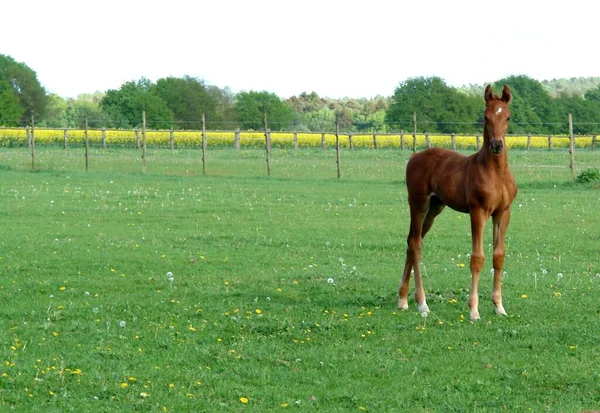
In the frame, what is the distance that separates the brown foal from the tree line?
57.8 meters

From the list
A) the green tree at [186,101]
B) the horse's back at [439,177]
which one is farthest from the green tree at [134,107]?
the horse's back at [439,177]

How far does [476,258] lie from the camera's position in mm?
11094

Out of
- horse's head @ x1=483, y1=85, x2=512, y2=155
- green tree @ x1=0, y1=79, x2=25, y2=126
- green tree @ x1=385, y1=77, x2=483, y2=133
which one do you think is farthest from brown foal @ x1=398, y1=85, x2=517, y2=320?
green tree @ x1=0, y1=79, x2=25, y2=126

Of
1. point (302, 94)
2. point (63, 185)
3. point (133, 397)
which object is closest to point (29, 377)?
point (133, 397)

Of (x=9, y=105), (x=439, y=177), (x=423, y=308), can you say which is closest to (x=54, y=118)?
(x=9, y=105)

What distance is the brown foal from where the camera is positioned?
426 inches

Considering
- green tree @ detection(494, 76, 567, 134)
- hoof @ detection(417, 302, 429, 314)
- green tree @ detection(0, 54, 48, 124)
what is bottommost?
hoof @ detection(417, 302, 429, 314)

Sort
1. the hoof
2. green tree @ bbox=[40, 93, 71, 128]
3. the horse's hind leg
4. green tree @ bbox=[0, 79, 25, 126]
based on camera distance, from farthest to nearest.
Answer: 1. green tree @ bbox=[40, 93, 71, 128]
2. green tree @ bbox=[0, 79, 25, 126]
3. the horse's hind leg
4. the hoof

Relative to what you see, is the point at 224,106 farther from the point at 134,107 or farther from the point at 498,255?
the point at 498,255

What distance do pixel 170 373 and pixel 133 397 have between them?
759mm

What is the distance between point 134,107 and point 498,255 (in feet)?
249

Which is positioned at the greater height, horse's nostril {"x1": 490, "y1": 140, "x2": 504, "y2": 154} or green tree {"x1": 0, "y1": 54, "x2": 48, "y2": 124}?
green tree {"x1": 0, "y1": 54, "x2": 48, "y2": 124}

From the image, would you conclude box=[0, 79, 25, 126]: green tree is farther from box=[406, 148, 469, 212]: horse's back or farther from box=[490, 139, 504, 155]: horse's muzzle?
box=[490, 139, 504, 155]: horse's muzzle

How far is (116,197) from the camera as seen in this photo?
27062 mm
